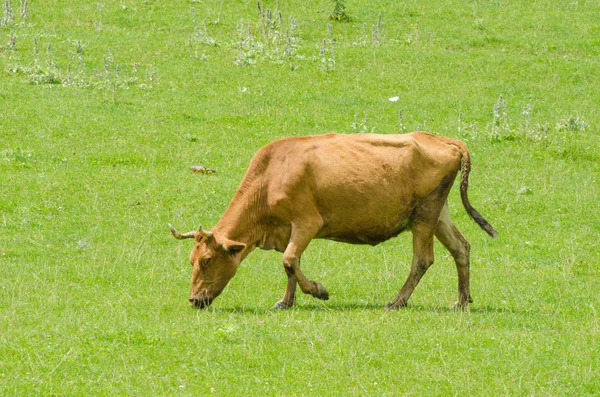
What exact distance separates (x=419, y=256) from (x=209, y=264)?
2660 mm

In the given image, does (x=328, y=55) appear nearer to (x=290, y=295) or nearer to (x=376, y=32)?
(x=376, y=32)

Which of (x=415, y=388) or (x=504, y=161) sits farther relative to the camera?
(x=504, y=161)

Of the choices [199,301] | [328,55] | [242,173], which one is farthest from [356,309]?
[328,55]

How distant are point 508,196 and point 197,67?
1024 cm

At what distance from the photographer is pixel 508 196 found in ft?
66.8

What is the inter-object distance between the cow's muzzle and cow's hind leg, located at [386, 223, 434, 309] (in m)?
2.39

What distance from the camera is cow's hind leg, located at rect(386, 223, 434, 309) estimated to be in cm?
1414

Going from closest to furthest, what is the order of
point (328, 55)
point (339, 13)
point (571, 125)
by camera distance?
1. point (571, 125)
2. point (328, 55)
3. point (339, 13)

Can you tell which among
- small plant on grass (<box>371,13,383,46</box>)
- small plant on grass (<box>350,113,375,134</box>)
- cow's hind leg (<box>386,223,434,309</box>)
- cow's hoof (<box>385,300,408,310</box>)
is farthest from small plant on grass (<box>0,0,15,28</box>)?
cow's hoof (<box>385,300,408,310</box>)

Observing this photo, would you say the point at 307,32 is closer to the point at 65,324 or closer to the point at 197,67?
the point at 197,67

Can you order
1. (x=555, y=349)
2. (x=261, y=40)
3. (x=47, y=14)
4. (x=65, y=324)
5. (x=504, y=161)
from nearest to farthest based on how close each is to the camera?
(x=555, y=349), (x=65, y=324), (x=504, y=161), (x=261, y=40), (x=47, y=14)

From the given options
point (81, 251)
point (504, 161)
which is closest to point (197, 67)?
point (504, 161)

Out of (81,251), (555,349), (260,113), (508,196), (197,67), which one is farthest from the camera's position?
(197,67)

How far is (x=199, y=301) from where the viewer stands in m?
13.9
